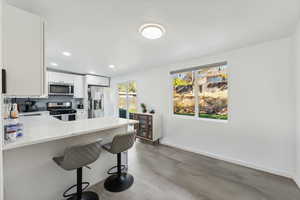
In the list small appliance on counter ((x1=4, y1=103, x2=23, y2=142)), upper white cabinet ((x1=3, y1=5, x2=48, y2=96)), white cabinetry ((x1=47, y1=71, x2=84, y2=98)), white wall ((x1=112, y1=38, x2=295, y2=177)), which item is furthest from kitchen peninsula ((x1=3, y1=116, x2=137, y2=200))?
white cabinetry ((x1=47, y1=71, x2=84, y2=98))

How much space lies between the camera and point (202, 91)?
10.5 ft

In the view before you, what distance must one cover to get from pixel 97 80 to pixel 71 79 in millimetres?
956

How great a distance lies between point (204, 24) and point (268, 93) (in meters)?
1.74

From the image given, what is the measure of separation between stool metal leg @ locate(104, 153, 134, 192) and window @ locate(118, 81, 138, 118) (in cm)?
281

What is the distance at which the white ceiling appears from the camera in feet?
4.54

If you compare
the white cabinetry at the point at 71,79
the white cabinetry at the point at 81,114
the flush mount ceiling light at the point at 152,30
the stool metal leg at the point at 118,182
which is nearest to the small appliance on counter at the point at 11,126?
the stool metal leg at the point at 118,182

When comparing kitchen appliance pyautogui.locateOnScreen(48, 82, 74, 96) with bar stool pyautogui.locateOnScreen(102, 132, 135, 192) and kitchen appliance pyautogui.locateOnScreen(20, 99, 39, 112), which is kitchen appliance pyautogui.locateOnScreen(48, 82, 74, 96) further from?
bar stool pyautogui.locateOnScreen(102, 132, 135, 192)

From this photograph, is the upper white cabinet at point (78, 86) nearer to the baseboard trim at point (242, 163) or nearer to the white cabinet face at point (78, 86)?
the white cabinet face at point (78, 86)

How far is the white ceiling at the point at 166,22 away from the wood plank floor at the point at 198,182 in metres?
2.37

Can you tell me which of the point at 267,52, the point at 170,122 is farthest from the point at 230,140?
the point at 267,52

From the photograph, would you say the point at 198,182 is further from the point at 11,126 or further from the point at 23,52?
the point at 23,52

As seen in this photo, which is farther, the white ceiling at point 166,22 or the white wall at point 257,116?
the white wall at point 257,116

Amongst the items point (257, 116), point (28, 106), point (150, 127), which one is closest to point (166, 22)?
point (257, 116)

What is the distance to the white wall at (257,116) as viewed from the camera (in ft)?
7.01
